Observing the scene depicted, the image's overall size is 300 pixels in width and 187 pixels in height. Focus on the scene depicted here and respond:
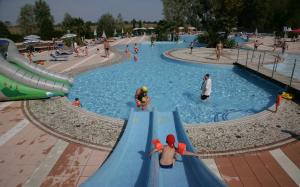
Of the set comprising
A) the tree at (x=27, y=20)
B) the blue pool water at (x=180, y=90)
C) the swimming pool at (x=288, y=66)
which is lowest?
the blue pool water at (x=180, y=90)

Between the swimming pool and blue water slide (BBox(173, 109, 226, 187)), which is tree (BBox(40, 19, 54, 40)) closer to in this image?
the swimming pool

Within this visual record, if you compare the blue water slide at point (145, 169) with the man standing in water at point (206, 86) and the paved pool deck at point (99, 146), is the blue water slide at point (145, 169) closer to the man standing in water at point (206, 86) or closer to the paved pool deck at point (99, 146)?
the paved pool deck at point (99, 146)

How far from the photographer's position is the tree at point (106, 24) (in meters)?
61.4

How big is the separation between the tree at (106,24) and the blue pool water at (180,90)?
4254 cm

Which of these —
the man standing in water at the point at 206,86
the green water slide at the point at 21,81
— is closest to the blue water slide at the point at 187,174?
the man standing in water at the point at 206,86

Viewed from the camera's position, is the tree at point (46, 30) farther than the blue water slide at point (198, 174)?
Yes

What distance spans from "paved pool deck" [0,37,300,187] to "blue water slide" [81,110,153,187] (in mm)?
810

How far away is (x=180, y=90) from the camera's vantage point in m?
15.6

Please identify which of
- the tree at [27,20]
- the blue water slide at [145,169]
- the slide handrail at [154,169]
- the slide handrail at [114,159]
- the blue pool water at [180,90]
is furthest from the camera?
the tree at [27,20]

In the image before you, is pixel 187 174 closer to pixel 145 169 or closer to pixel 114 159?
pixel 145 169

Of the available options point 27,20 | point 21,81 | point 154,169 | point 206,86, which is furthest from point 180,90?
point 27,20

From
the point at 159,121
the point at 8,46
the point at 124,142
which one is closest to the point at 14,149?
the point at 124,142

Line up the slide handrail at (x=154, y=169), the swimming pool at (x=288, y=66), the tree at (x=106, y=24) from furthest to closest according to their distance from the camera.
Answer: the tree at (x=106, y=24), the swimming pool at (x=288, y=66), the slide handrail at (x=154, y=169)

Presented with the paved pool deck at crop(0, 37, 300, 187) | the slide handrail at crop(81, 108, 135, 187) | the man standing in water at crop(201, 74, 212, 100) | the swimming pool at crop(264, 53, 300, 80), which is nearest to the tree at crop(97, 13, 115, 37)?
the swimming pool at crop(264, 53, 300, 80)
